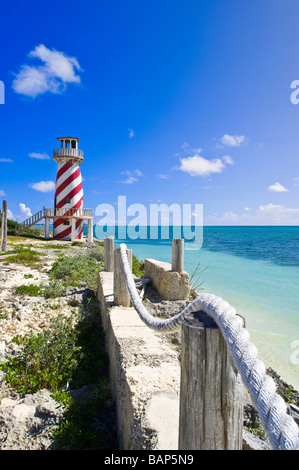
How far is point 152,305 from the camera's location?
6691mm

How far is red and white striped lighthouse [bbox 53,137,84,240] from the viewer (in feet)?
83.1

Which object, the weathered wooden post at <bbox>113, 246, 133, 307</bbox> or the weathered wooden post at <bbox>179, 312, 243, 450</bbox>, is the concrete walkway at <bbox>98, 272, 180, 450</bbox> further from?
the weathered wooden post at <bbox>113, 246, 133, 307</bbox>

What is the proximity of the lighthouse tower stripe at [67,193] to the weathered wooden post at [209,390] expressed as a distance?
25.1m

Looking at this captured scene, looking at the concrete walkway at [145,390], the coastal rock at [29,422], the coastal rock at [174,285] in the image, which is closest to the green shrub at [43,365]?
the coastal rock at [29,422]

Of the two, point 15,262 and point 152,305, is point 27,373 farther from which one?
point 15,262

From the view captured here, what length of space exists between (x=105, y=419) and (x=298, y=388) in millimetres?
4330

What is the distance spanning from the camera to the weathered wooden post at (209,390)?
1.30 m

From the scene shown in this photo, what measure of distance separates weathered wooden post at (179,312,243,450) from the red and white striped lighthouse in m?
24.6

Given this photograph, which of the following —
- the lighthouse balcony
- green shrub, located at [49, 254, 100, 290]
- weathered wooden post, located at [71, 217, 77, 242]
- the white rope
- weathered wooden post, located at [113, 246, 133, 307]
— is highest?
the lighthouse balcony

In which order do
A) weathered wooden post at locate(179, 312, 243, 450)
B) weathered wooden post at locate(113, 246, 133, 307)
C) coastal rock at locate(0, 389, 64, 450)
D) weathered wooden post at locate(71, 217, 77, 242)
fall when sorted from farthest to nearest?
weathered wooden post at locate(71, 217, 77, 242), weathered wooden post at locate(113, 246, 133, 307), coastal rock at locate(0, 389, 64, 450), weathered wooden post at locate(179, 312, 243, 450)

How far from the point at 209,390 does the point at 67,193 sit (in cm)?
2621

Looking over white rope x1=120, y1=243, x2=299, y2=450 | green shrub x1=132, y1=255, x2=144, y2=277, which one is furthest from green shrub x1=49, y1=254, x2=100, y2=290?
white rope x1=120, y1=243, x2=299, y2=450
